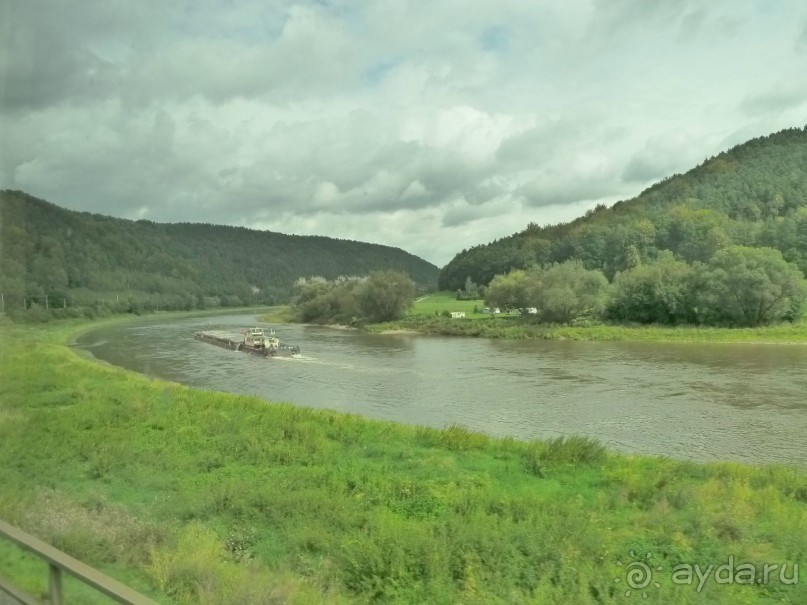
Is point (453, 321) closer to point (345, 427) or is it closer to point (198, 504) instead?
point (345, 427)

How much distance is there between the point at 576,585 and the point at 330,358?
35.9 metres

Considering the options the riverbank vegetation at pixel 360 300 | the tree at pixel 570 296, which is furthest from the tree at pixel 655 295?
the riverbank vegetation at pixel 360 300

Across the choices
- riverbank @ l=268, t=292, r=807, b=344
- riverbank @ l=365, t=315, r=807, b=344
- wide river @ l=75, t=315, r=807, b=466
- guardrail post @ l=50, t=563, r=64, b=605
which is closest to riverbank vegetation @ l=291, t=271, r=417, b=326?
riverbank @ l=268, t=292, r=807, b=344

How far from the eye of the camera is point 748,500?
923 cm

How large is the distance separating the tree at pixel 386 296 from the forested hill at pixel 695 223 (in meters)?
23.7

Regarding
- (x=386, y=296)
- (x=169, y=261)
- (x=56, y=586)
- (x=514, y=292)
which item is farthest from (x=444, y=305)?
(x=56, y=586)

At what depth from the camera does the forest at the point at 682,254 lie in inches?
1976

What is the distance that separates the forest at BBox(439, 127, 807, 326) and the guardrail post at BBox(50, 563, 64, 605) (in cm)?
5304

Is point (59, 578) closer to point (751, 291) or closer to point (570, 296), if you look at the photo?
point (751, 291)

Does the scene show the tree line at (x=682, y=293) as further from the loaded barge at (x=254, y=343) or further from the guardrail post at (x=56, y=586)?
the guardrail post at (x=56, y=586)

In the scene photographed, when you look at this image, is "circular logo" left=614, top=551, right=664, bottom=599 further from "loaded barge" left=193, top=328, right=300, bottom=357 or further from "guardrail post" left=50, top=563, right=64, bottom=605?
"loaded barge" left=193, top=328, right=300, bottom=357

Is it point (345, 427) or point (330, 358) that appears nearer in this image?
point (345, 427)

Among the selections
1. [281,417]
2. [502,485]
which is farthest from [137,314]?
[502,485]

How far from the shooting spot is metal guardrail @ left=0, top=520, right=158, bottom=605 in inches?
108
